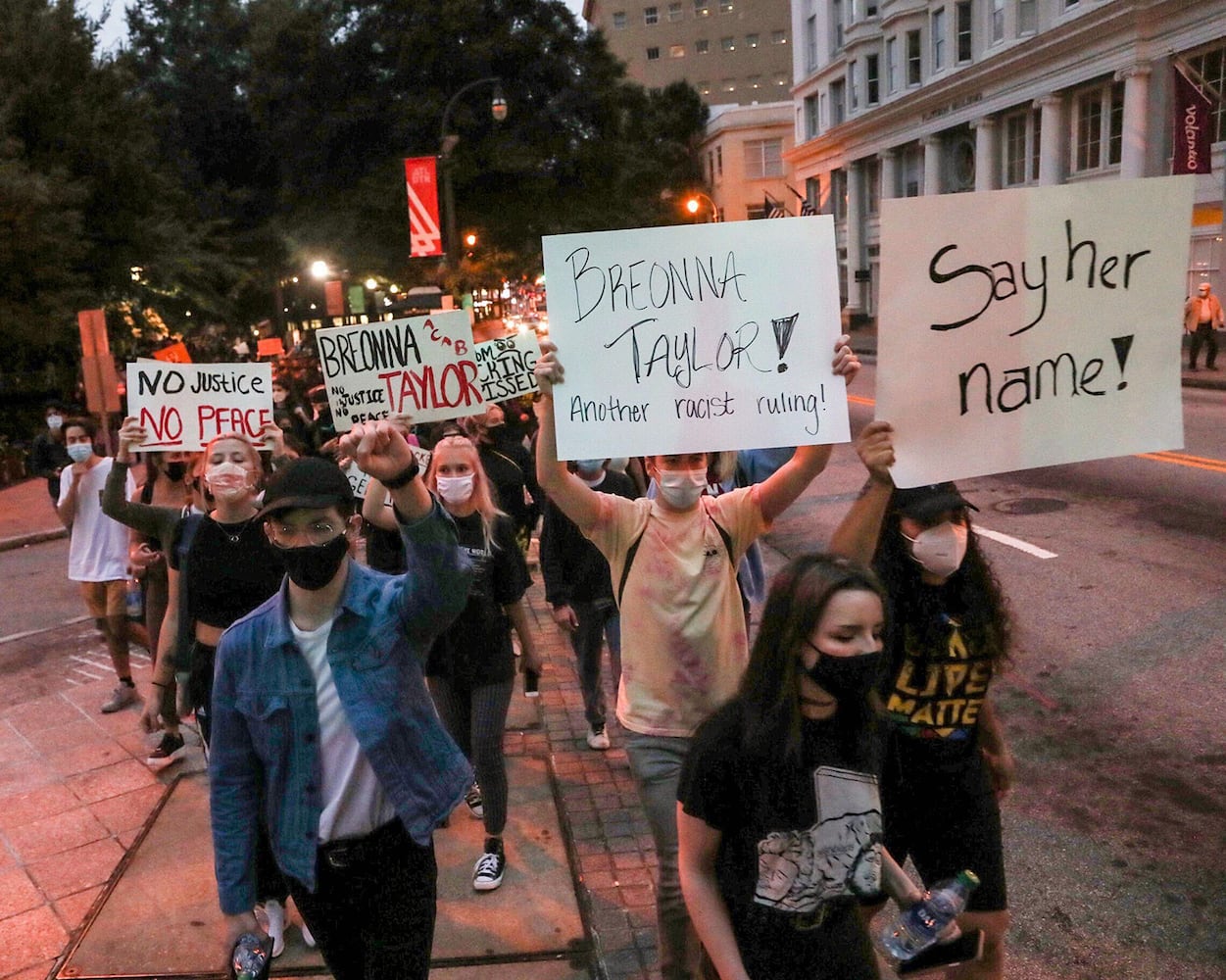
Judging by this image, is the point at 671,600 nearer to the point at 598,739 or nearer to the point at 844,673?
the point at 844,673

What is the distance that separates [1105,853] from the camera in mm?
4469

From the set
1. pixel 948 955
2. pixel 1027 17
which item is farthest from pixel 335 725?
pixel 1027 17

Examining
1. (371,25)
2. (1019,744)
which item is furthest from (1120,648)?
(371,25)

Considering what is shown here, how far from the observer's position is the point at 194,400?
5754 mm

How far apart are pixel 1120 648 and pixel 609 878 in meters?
4.10

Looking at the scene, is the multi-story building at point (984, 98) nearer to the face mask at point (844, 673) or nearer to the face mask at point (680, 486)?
the face mask at point (680, 486)

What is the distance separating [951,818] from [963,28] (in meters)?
40.9

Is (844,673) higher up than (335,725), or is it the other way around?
(844,673)

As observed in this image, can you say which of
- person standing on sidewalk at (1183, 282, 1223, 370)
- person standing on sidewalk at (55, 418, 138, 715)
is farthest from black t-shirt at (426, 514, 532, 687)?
person standing on sidewalk at (1183, 282, 1223, 370)

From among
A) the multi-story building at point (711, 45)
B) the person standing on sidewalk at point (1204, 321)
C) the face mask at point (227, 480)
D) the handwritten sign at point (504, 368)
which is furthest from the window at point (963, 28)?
the multi-story building at point (711, 45)

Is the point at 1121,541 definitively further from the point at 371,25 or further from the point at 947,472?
the point at 371,25

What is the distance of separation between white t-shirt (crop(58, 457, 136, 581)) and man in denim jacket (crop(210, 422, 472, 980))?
177 inches

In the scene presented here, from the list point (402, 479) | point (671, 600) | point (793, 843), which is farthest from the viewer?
point (671, 600)

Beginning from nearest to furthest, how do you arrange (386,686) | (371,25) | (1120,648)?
1. (386,686)
2. (1120,648)
3. (371,25)
